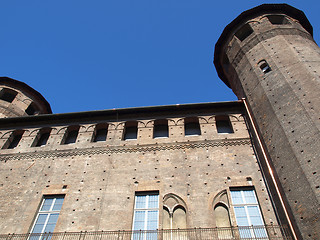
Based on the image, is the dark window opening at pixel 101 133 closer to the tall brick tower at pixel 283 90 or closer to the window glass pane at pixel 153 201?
the window glass pane at pixel 153 201

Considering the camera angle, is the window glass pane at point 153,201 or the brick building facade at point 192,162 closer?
the brick building facade at point 192,162

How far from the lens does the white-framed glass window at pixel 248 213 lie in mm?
7359

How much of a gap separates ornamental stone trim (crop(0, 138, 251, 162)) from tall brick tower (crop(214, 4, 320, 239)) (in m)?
1.21

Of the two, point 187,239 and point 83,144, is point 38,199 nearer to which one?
point 83,144

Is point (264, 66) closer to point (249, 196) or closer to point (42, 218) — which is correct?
point (249, 196)

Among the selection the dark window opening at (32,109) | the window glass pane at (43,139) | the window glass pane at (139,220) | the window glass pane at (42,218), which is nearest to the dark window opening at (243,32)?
the window glass pane at (139,220)

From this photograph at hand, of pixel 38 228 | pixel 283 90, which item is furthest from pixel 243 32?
pixel 38 228

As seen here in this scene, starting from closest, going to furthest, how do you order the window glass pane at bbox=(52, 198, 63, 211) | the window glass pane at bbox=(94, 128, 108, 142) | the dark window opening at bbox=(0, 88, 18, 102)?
the window glass pane at bbox=(52, 198, 63, 211) < the window glass pane at bbox=(94, 128, 108, 142) < the dark window opening at bbox=(0, 88, 18, 102)

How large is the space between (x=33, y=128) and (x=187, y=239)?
27.2 feet

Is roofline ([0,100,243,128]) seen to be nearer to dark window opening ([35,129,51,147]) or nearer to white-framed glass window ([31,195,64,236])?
dark window opening ([35,129,51,147])

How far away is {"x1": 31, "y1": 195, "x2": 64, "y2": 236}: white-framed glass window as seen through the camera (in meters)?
8.16

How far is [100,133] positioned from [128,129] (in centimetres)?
118

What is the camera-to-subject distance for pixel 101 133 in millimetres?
11906

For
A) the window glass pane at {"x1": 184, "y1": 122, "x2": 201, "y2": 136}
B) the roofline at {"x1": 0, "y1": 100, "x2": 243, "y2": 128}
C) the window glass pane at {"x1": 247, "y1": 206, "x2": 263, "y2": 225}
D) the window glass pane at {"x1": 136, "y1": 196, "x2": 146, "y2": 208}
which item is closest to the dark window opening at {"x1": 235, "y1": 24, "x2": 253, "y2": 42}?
the roofline at {"x1": 0, "y1": 100, "x2": 243, "y2": 128}
